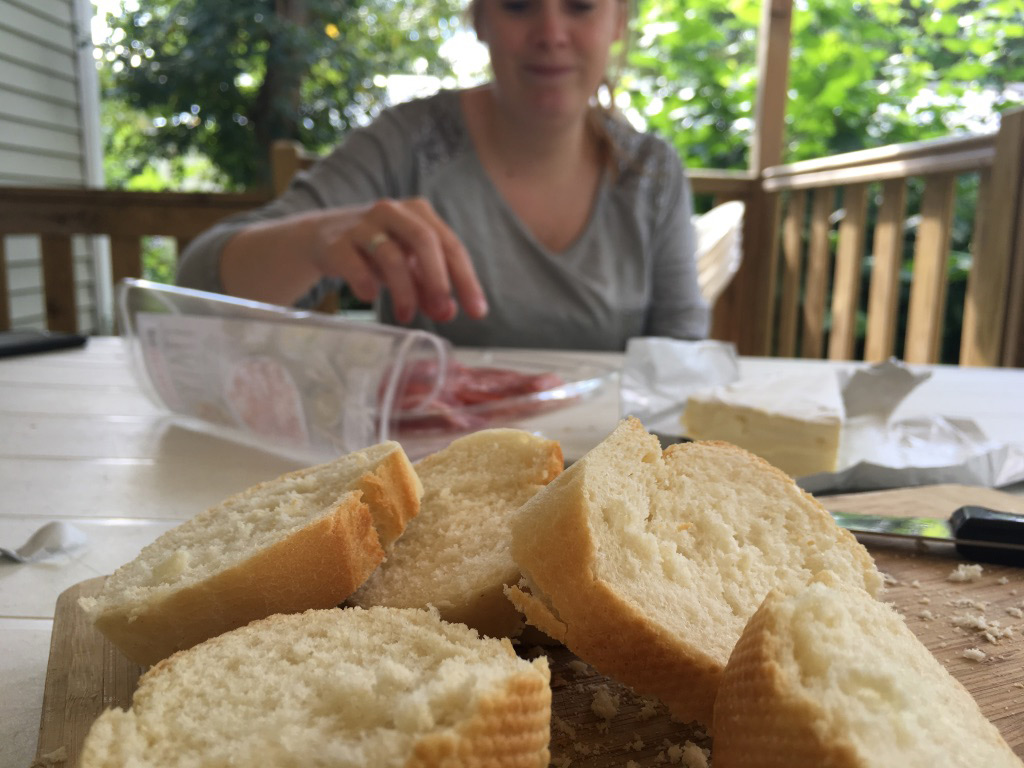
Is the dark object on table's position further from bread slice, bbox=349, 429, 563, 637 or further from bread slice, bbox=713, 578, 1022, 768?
bread slice, bbox=713, 578, 1022, 768

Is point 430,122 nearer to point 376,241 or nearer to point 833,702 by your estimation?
point 376,241

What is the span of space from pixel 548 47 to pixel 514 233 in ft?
1.94

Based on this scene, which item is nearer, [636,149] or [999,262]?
[999,262]

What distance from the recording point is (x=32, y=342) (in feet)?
6.44

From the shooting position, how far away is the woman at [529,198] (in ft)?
7.05

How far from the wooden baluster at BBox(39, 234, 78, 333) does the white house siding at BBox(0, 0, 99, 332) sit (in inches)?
41.9

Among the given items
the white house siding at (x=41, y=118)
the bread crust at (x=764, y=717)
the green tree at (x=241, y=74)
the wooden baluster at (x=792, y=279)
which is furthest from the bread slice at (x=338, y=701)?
the green tree at (x=241, y=74)

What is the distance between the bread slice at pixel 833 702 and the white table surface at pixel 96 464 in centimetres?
52

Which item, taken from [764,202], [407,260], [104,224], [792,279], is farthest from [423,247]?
[764,202]

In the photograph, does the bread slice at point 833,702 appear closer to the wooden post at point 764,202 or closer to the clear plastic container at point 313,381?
the clear plastic container at point 313,381

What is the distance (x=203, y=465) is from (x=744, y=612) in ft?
2.87

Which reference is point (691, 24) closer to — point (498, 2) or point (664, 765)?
point (498, 2)

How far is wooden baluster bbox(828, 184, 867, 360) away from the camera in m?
3.09

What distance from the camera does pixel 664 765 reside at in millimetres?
578
